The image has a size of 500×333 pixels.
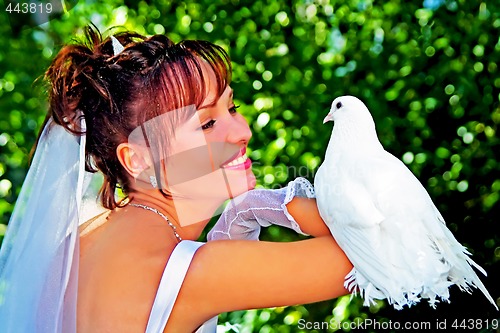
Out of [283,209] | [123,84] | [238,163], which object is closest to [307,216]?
[283,209]

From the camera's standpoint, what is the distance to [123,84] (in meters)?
1.19

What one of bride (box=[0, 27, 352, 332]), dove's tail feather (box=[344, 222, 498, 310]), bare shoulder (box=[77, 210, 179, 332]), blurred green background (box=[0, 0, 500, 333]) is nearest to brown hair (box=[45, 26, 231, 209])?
bride (box=[0, 27, 352, 332])

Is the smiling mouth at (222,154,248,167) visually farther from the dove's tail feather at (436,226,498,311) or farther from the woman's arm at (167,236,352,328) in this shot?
the dove's tail feather at (436,226,498,311)

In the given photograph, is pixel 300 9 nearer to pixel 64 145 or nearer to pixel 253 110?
pixel 253 110

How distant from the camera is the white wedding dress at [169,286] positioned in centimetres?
108

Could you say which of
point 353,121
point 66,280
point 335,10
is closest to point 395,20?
point 335,10

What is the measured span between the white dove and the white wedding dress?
0.76 feet

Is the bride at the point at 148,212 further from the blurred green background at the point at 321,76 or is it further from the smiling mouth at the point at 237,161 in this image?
the blurred green background at the point at 321,76

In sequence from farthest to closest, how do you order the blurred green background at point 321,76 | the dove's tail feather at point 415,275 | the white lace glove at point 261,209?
the blurred green background at point 321,76, the white lace glove at point 261,209, the dove's tail feather at point 415,275

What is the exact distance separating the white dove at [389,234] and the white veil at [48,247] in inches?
18.4

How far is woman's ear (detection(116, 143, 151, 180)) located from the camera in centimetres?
121

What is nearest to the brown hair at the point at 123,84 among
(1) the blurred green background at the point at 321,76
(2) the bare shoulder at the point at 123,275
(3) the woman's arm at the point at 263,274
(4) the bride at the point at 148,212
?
(4) the bride at the point at 148,212

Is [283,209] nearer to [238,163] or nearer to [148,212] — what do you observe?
[238,163]

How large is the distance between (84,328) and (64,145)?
333 mm
